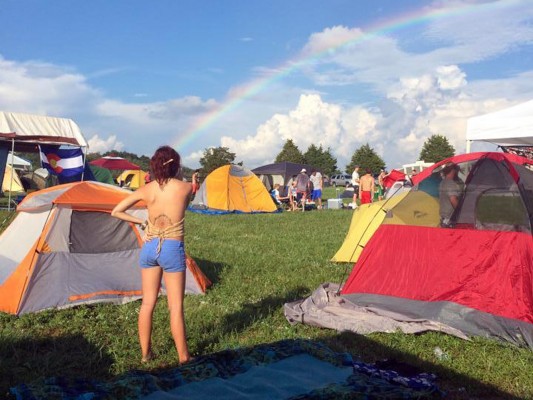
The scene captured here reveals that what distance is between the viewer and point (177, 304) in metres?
4.09

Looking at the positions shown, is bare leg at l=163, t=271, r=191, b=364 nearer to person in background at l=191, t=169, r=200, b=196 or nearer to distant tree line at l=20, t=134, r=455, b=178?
person in background at l=191, t=169, r=200, b=196

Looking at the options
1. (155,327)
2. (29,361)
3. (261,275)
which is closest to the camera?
(29,361)

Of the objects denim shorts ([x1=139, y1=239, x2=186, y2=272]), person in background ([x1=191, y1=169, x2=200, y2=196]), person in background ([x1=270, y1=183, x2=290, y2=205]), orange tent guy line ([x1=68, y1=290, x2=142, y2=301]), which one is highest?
person in background ([x1=191, y1=169, x2=200, y2=196])

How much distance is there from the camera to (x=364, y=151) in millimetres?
70438

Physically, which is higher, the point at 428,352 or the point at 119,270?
the point at 119,270

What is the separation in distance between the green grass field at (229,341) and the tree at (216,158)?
5112 cm

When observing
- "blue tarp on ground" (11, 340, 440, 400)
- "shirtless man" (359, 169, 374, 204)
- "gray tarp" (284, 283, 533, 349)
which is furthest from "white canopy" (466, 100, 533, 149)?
"blue tarp on ground" (11, 340, 440, 400)

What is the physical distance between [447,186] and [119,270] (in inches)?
160

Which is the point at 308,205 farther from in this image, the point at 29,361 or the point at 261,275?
the point at 29,361

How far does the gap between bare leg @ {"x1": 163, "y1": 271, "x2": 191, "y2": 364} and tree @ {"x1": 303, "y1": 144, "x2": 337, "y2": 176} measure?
71.3 m

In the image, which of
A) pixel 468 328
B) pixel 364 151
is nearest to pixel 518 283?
pixel 468 328

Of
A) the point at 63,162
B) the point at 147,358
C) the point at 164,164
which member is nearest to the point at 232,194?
the point at 63,162

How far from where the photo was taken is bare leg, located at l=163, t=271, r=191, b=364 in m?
4.04

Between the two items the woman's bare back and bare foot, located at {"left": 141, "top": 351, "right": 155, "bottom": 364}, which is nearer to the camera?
the woman's bare back
